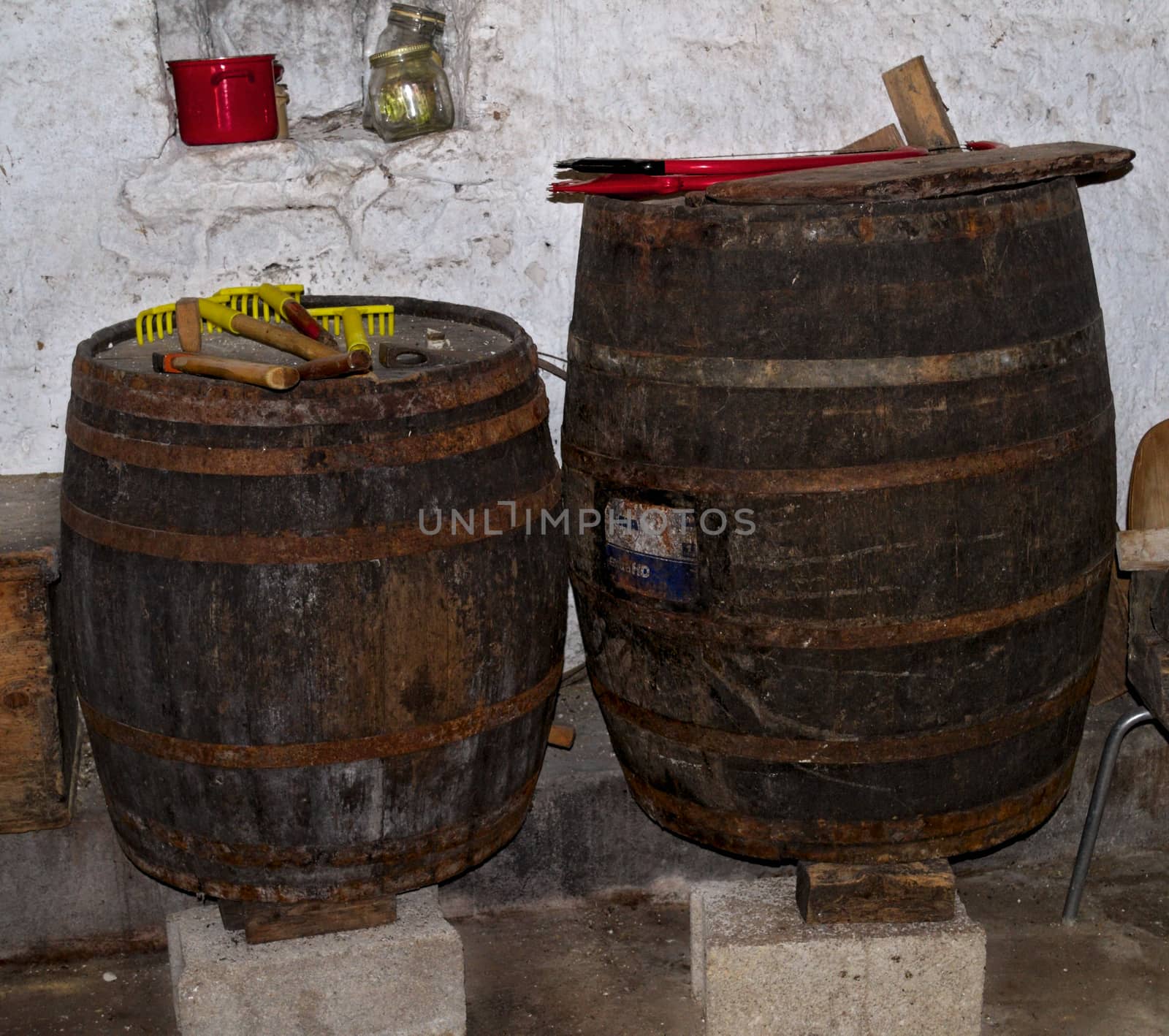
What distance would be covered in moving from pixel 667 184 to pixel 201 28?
1.09 metres

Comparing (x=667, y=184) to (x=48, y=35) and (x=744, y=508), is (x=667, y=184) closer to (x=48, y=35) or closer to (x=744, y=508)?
(x=744, y=508)

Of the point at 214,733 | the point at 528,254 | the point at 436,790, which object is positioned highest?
the point at 528,254

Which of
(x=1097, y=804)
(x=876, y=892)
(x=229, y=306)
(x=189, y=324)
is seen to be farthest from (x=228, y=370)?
(x=1097, y=804)

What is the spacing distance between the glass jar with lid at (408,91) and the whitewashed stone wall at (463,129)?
4 cm

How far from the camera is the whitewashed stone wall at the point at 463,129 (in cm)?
265

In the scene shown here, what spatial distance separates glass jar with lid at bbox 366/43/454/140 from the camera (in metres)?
2.77

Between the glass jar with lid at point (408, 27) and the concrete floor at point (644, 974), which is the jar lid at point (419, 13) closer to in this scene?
the glass jar with lid at point (408, 27)

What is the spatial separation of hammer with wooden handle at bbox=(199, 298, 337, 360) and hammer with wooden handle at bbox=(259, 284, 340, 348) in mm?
17

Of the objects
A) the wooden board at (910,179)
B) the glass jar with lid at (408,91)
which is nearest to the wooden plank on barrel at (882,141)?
the wooden board at (910,179)

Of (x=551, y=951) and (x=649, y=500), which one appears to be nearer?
(x=649, y=500)

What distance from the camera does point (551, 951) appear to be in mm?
2779

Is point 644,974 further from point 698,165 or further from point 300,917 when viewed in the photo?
point 698,165

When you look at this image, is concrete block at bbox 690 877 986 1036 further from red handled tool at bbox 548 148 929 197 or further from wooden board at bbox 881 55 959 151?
wooden board at bbox 881 55 959 151

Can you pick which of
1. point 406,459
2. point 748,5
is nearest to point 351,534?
point 406,459
